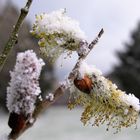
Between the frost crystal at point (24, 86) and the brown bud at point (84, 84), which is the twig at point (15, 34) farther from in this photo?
the brown bud at point (84, 84)

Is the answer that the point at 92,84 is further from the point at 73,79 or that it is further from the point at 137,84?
the point at 137,84

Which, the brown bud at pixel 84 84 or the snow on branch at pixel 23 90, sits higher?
the brown bud at pixel 84 84

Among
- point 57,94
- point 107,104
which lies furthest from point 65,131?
point 57,94

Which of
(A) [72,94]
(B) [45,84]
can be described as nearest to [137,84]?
(B) [45,84]

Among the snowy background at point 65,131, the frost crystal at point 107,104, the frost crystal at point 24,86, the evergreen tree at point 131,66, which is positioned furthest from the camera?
the evergreen tree at point 131,66

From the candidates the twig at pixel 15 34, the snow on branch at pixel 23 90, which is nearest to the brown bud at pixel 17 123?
the snow on branch at pixel 23 90

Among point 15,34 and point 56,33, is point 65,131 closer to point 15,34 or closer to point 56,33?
point 56,33

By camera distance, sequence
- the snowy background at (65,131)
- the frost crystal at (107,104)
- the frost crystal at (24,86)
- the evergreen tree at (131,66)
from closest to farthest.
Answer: the frost crystal at (24,86) < the frost crystal at (107,104) < the snowy background at (65,131) < the evergreen tree at (131,66)

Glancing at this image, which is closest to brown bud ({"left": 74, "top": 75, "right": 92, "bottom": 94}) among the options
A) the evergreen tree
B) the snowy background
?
the snowy background

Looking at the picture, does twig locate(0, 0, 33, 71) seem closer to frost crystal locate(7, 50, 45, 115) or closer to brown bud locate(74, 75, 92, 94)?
frost crystal locate(7, 50, 45, 115)
